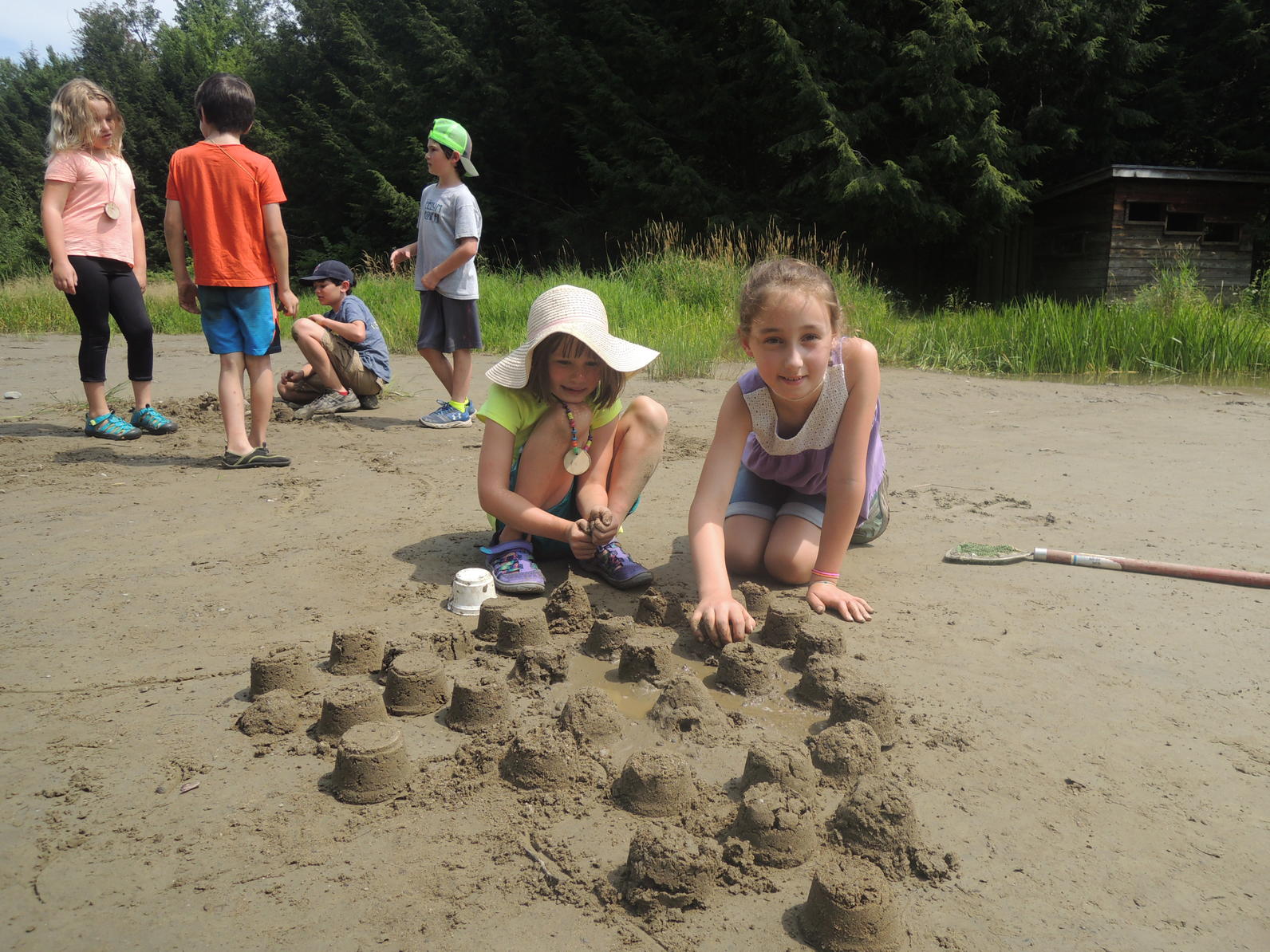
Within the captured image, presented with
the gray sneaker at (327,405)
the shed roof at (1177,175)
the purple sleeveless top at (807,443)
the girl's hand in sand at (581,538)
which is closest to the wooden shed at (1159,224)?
the shed roof at (1177,175)

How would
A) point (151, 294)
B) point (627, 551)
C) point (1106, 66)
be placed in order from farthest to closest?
1. point (151, 294)
2. point (1106, 66)
3. point (627, 551)

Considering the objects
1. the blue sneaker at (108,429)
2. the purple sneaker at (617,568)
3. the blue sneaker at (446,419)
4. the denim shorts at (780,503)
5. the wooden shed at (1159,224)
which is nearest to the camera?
the purple sneaker at (617,568)

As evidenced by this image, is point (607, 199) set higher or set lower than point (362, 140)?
lower

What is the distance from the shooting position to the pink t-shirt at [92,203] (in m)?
5.32

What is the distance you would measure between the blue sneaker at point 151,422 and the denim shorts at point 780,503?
4042mm

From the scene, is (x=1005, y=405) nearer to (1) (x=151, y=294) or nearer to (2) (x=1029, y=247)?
(2) (x=1029, y=247)

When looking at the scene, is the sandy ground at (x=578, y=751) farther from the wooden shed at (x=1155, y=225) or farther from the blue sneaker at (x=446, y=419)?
the wooden shed at (x=1155, y=225)

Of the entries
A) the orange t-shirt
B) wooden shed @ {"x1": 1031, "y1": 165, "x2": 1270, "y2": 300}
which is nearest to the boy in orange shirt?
the orange t-shirt

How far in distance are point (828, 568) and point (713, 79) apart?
20391 millimetres

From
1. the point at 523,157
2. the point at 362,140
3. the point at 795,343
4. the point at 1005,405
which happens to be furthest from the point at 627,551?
the point at 362,140

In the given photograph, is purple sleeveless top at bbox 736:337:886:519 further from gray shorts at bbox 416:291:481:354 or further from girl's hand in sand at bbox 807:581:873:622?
gray shorts at bbox 416:291:481:354

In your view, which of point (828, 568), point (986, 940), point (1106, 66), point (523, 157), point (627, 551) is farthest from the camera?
point (523, 157)

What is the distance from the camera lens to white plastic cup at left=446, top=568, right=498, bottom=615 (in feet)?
10.3

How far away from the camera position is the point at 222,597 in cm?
325
